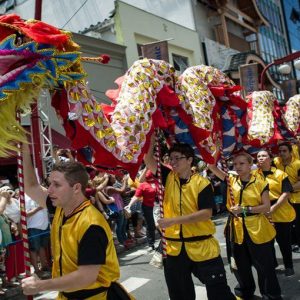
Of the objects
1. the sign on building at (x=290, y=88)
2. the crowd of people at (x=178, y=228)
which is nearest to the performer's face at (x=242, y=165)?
the crowd of people at (x=178, y=228)

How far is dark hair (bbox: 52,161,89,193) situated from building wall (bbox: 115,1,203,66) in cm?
1382

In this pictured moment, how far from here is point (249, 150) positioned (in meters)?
5.42

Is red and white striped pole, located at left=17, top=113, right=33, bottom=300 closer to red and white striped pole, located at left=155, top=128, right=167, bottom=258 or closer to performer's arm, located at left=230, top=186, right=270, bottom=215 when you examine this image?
red and white striped pole, located at left=155, top=128, right=167, bottom=258

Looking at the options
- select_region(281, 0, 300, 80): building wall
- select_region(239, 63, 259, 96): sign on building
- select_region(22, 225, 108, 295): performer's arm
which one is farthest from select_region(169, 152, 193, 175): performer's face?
select_region(281, 0, 300, 80): building wall

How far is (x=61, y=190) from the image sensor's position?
241 cm

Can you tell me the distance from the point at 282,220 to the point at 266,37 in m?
26.3

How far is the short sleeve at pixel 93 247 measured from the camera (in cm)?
222

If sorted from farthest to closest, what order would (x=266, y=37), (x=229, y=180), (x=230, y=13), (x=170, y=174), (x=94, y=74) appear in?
(x=266, y=37) < (x=230, y=13) < (x=94, y=74) < (x=229, y=180) < (x=170, y=174)

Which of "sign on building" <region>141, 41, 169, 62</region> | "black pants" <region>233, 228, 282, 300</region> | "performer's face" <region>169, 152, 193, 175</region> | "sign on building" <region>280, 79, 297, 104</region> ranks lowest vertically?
"black pants" <region>233, 228, 282, 300</region>

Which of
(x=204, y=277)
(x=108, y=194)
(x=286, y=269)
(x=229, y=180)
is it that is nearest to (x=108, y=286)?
(x=204, y=277)

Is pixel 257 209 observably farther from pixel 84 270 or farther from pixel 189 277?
pixel 84 270

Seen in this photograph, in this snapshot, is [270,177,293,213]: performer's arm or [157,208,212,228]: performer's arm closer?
[157,208,212,228]: performer's arm

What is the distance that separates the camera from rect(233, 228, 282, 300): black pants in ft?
13.9

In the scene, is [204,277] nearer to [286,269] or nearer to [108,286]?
[108,286]
